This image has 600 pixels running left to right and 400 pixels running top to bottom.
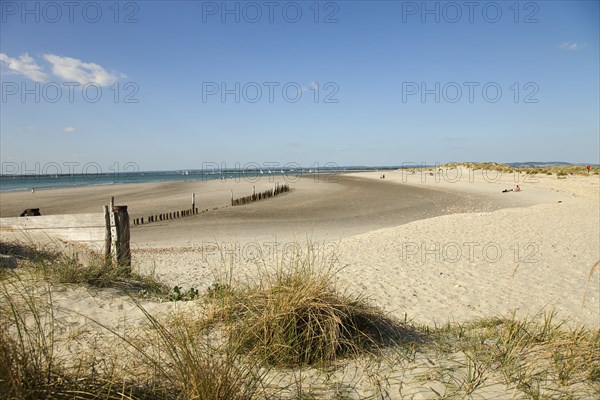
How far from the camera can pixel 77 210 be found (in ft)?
81.7

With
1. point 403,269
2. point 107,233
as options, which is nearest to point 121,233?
point 107,233

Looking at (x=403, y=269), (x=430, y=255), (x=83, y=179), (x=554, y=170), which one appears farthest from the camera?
(x=83, y=179)

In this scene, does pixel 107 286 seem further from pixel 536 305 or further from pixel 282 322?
pixel 536 305

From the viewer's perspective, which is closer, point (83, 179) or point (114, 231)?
point (114, 231)

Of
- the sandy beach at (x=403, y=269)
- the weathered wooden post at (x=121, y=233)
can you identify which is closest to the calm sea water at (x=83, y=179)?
the sandy beach at (x=403, y=269)

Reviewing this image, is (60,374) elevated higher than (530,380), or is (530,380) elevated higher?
(60,374)

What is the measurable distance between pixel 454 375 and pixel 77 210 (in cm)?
2736

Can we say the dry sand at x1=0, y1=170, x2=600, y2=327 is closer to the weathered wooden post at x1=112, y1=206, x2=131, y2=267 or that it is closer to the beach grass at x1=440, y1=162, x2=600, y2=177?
the weathered wooden post at x1=112, y1=206, x2=131, y2=267

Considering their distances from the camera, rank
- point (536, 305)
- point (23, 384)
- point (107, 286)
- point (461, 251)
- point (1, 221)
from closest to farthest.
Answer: point (23, 384), point (107, 286), point (536, 305), point (1, 221), point (461, 251)

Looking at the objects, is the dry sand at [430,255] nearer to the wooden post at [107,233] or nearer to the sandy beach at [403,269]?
the sandy beach at [403,269]

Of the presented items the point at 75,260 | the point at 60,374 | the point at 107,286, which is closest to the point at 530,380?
the point at 60,374

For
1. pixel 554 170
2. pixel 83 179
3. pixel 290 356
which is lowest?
pixel 290 356

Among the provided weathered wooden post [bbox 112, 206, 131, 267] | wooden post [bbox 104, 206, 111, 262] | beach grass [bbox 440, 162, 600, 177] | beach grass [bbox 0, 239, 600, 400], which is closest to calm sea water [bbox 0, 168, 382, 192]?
beach grass [bbox 440, 162, 600, 177]

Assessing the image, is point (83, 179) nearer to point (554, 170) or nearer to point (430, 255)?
point (554, 170)
